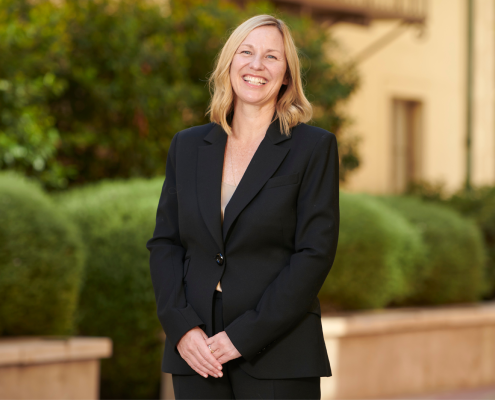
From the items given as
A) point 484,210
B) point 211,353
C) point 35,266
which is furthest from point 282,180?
point 484,210

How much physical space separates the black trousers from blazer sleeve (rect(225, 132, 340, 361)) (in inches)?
3.5

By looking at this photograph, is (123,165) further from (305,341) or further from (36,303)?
(305,341)

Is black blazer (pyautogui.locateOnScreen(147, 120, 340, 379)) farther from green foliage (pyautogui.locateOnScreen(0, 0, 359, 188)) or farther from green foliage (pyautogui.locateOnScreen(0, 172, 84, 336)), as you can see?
green foliage (pyautogui.locateOnScreen(0, 0, 359, 188))

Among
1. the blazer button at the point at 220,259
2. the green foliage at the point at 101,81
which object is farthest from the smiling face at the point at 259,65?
the green foliage at the point at 101,81

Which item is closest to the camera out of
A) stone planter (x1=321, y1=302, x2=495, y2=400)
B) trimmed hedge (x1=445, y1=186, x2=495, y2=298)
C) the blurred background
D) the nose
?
the nose

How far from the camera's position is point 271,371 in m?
2.20

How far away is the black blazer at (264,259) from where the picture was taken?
2.17 meters

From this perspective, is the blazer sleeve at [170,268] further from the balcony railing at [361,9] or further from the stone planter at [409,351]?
the balcony railing at [361,9]

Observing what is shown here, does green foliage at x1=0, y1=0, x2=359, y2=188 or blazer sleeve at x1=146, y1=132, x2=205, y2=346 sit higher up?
green foliage at x1=0, y1=0, x2=359, y2=188

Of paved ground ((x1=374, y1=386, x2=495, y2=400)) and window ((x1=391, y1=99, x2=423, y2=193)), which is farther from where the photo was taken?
A: window ((x1=391, y1=99, x2=423, y2=193))

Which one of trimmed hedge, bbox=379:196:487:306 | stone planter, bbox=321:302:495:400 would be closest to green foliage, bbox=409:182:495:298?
trimmed hedge, bbox=379:196:487:306

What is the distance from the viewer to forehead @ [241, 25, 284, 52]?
7.84 ft

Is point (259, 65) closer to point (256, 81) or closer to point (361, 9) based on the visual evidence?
point (256, 81)

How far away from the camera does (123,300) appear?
530cm
